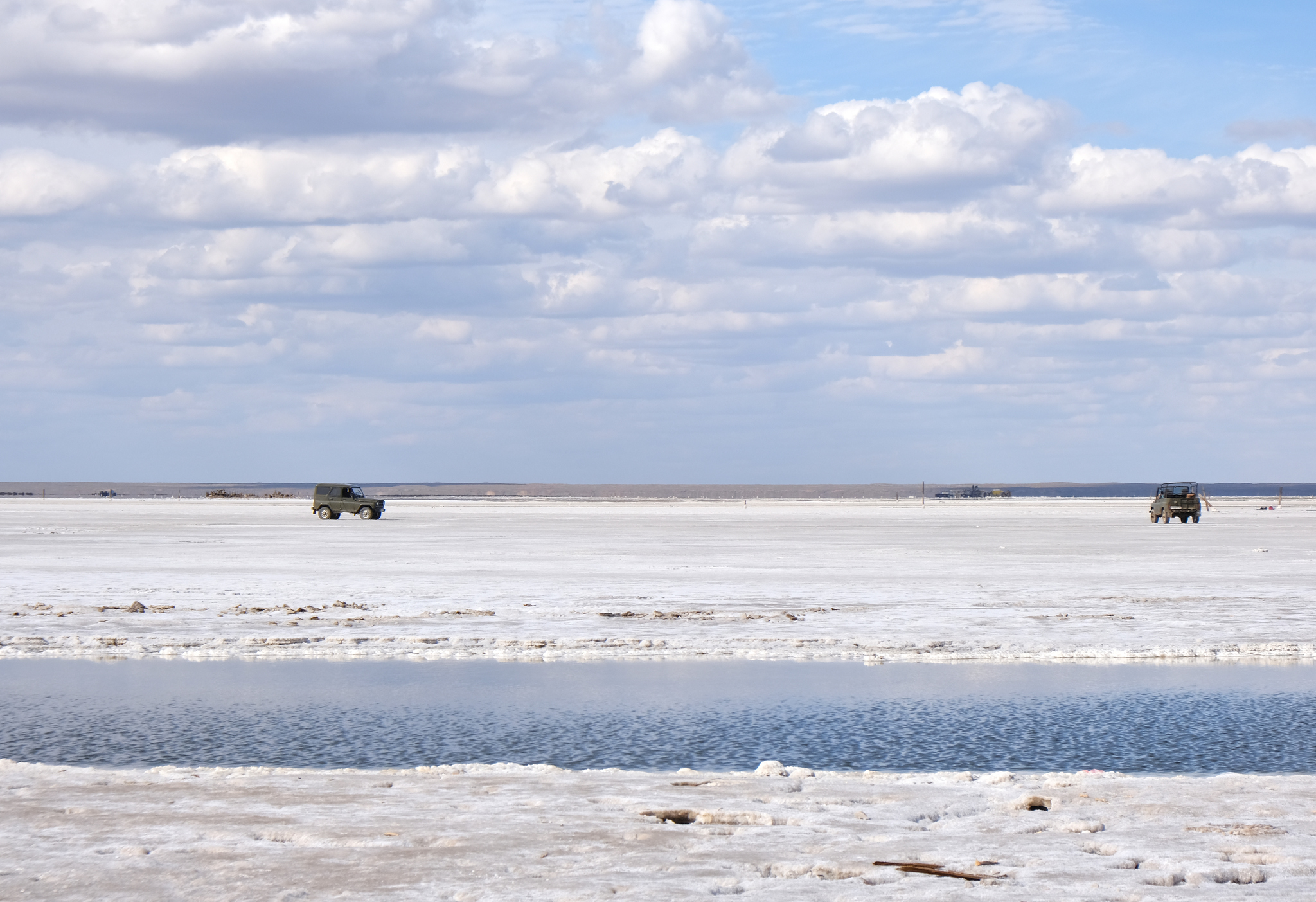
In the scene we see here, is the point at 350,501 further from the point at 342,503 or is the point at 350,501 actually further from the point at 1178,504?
the point at 1178,504

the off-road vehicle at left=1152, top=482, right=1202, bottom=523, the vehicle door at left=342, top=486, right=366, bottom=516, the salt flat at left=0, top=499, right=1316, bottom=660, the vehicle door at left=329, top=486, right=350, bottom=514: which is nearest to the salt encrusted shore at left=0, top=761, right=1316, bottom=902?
the salt flat at left=0, top=499, right=1316, bottom=660

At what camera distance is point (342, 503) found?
7981 cm

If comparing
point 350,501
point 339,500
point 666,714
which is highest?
point 339,500

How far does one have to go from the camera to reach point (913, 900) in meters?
7.84

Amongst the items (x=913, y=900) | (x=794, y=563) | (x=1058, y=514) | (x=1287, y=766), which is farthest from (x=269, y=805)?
(x=1058, y=514)

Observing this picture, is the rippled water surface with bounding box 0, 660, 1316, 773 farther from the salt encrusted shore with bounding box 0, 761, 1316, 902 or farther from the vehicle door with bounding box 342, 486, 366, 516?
the vehicle door with bounding box 342, 486, 366, 516

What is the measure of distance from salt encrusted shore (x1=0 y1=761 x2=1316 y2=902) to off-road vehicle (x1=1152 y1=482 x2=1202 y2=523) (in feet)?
214

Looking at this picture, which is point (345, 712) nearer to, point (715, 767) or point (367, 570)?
point (715, 767)

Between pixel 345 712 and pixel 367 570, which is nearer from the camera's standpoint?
pixel 345 712

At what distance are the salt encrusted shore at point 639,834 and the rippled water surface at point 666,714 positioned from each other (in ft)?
4.15

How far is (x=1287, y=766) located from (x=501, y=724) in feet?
26.3

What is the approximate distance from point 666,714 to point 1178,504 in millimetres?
64570

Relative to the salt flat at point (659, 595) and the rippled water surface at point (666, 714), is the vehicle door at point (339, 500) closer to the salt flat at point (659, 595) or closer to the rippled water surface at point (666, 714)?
the salt flat at point (659, 595)

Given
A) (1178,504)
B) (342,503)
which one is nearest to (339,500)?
(342,503)
